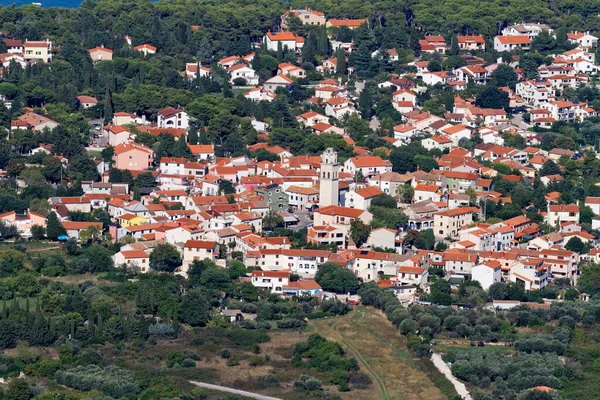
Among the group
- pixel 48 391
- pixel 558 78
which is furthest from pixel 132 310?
pixel 558 78

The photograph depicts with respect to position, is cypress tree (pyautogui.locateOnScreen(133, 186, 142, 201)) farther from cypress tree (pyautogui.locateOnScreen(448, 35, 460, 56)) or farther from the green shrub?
cypress tree (pyautogui.locateOnScreen(448, 35, 460, 56))

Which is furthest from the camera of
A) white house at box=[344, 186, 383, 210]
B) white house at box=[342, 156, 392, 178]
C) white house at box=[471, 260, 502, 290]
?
white house at box=[342, 156, 392, 178]

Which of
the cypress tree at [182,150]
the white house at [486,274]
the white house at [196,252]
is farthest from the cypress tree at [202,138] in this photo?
the white house at [486,274]

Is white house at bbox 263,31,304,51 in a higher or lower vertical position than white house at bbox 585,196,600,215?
higher

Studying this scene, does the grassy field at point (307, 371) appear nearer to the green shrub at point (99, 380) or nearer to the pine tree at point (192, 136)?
the green shrub at point (99, 380)

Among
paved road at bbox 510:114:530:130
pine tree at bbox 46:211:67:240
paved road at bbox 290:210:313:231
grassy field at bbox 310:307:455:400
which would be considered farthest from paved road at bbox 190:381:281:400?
paved road at bbox 510:114:530:130
